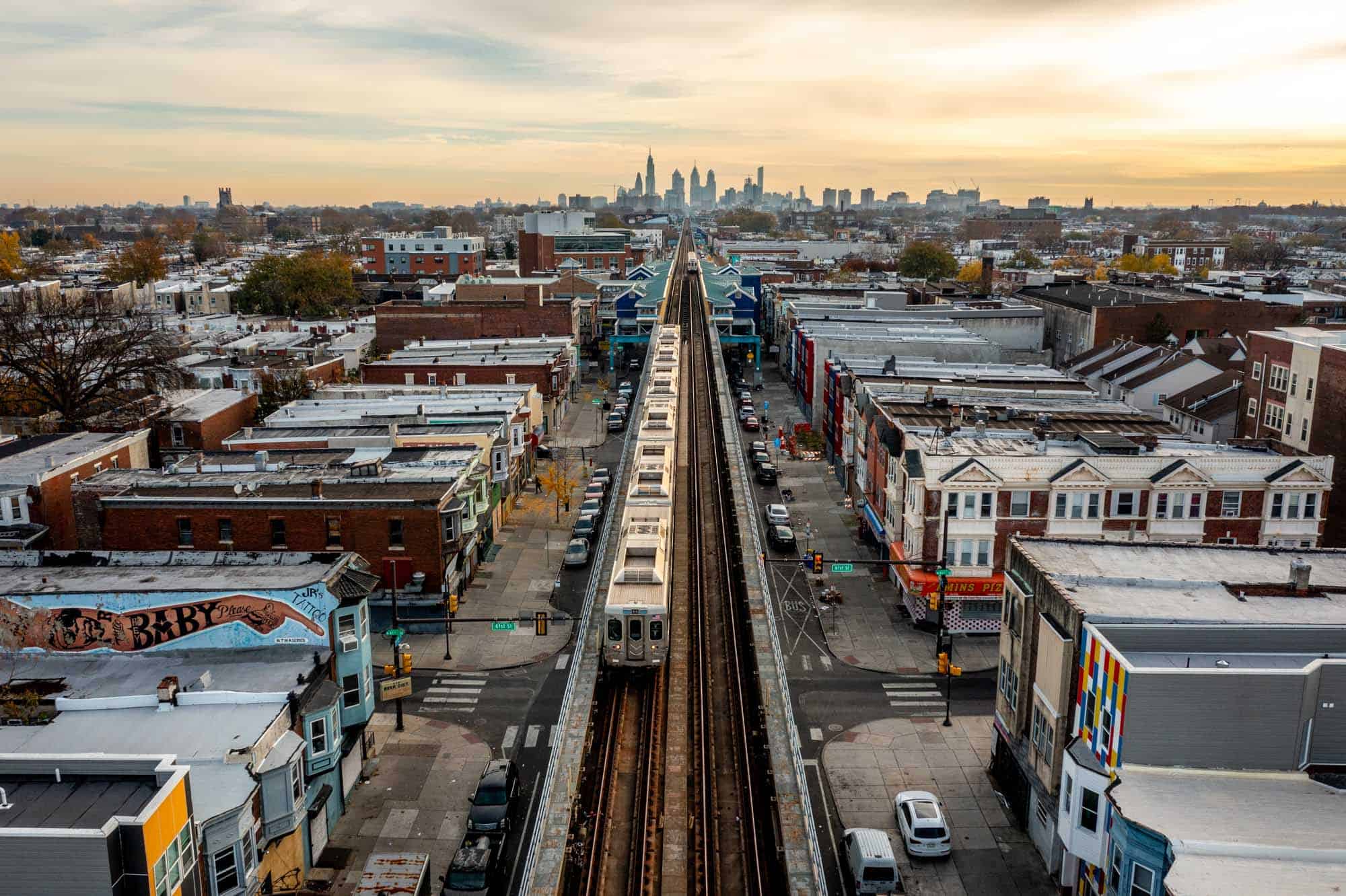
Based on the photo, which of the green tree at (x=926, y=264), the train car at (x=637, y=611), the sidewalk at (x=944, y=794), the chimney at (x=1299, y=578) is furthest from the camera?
the green tree at (x=926, y=264)

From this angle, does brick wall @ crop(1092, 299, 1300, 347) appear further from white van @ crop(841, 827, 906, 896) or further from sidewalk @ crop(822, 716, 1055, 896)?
white van @ crop(841, 827, 906, 896)

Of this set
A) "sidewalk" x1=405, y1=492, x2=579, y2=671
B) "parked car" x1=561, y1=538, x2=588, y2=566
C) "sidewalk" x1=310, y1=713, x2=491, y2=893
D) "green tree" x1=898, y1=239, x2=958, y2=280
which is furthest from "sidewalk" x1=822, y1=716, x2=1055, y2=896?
"green tree" x1=898, y1=239, x2=958, y2=280

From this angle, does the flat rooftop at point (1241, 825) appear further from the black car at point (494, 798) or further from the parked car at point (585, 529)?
the parked car at point (585, 529)

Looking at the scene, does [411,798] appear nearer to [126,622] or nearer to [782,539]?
[126,622]

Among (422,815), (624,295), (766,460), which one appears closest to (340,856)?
(422,815)

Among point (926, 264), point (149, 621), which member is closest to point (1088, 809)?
point (149, 621)

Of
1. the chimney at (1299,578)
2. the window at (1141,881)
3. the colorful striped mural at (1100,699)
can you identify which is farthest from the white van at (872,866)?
the chimney at (1299,578)
